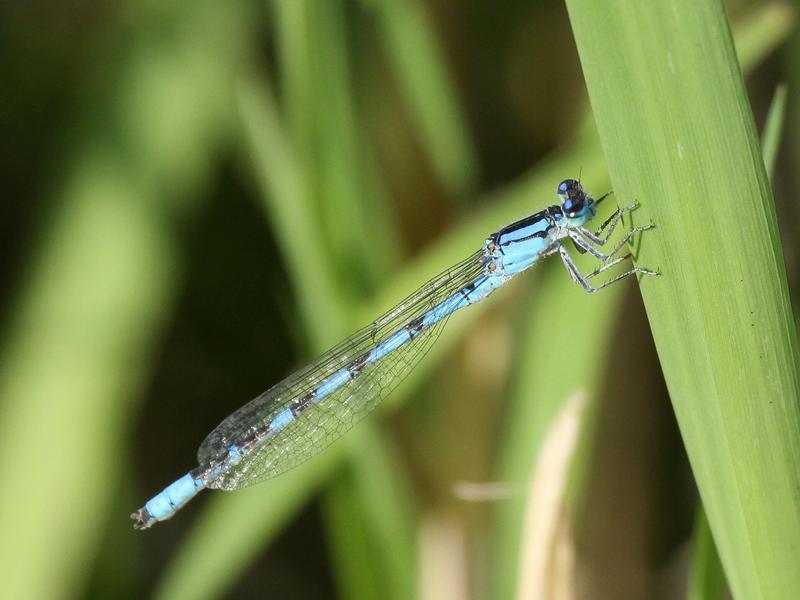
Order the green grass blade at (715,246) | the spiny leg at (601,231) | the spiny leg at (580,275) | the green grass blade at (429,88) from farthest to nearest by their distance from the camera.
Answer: the green grass blade at (429,88), the spiny leg at (580,275), the spiny leg at (601,231), the green grass blade at (715,246)

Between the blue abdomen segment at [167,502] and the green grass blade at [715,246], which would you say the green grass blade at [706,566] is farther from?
the blue abdomen segment at [167,502]

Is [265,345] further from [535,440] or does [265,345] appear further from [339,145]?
[535,440]

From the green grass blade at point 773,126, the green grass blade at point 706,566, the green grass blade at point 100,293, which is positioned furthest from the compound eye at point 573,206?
the green grass blade at point 100,293

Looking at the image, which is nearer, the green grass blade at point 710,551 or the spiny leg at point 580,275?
the green grass blade at point 710,551

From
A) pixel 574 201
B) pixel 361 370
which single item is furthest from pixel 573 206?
pixel 361 370

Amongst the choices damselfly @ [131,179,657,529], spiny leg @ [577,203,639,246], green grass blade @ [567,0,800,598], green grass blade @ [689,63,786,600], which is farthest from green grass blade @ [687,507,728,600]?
damselfly @ [131,179,657,529]

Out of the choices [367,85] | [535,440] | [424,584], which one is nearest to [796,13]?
[367,85]

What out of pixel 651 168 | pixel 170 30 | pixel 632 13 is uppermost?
pixel 170 30
